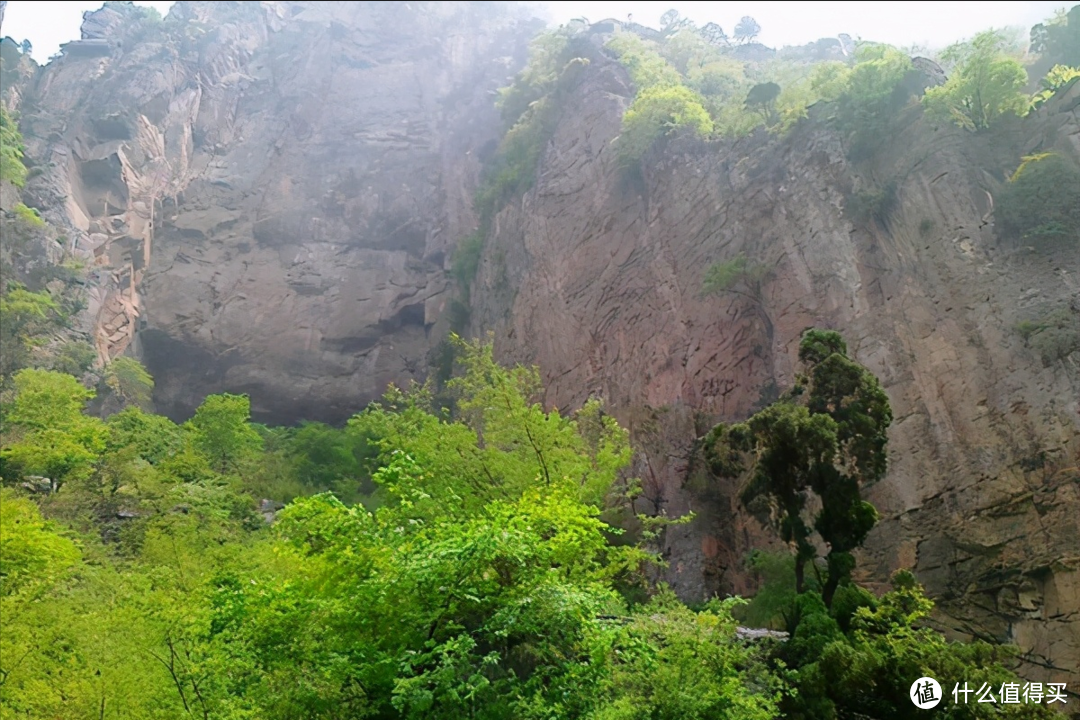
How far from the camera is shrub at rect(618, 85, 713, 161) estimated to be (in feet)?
94.0

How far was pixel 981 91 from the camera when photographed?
20234 millimetres

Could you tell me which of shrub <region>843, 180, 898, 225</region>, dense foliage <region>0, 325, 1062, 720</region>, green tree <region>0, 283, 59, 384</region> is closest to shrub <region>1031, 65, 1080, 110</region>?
shrub <region>843, 180, 898, 225</region>

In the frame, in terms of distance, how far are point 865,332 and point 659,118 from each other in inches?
528

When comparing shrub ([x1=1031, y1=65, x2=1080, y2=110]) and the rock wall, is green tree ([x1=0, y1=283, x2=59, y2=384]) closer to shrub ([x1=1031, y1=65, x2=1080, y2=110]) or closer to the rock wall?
the rock wall

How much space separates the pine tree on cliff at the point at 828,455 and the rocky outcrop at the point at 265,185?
3074 centimetres

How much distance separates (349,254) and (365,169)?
22.6 feet

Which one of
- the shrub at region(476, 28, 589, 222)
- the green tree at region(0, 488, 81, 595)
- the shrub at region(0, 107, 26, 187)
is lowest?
the green tree at region(0, 488, 81, 595)

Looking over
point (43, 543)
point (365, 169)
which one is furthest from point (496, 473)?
point (365, 169)

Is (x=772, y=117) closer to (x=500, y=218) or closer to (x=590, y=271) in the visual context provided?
(x=590, y=271)

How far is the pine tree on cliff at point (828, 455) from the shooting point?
13008 mm

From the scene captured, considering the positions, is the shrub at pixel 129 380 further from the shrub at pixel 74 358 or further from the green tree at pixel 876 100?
the green tree at pixel 876 100

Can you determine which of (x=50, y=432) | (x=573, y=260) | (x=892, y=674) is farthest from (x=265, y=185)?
(x=892, y=674)

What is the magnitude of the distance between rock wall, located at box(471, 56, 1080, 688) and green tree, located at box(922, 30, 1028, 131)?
474 mm

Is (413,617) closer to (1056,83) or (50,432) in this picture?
(50,432)
